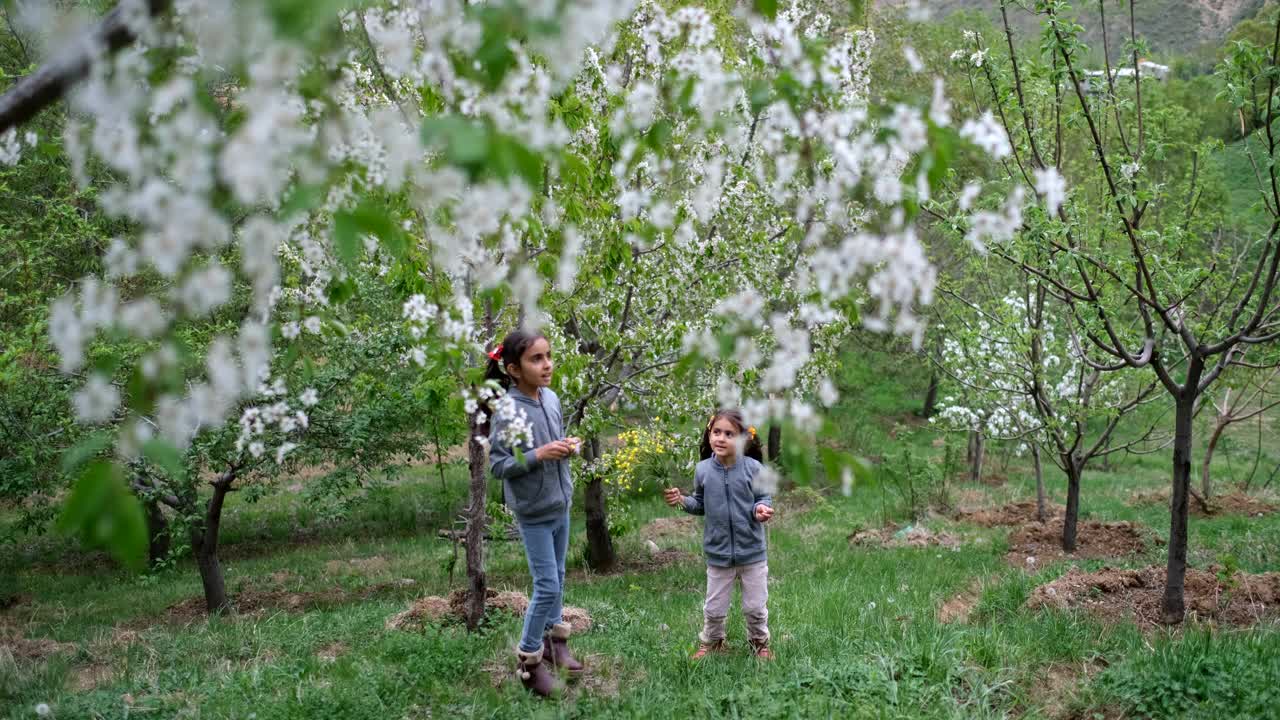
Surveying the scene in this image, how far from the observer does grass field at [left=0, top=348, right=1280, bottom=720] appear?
4.25 m

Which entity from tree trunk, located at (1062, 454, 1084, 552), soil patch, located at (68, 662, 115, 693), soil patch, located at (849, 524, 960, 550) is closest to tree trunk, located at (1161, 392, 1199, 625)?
tree trunk, located at (1062, 454, 1084, 552)

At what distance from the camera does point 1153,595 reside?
6.06 m

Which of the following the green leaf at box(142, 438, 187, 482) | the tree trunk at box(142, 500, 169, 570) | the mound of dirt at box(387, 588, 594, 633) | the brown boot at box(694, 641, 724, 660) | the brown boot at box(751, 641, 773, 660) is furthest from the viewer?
the tree trunk at box(142, 500, 169, 570)

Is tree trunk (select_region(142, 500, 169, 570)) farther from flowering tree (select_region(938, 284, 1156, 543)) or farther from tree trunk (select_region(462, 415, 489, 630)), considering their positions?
flowering tree (select_region(938, 284, 1156, 543))

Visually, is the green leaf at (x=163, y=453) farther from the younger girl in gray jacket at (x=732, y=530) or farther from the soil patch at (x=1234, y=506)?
the soil patch at (x=1234, y=506)

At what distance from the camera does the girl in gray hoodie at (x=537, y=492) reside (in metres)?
4.60

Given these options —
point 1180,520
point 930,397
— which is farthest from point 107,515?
point 930,397

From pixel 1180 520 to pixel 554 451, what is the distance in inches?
155

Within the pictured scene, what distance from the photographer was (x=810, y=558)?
10469 mm

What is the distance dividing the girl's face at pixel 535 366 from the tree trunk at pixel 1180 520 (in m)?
3.88

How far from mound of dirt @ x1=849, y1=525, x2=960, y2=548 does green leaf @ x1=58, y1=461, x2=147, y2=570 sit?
1025 cm

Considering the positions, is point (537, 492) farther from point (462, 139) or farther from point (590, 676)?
point (462, 139)

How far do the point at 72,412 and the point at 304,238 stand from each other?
6516 millimetres

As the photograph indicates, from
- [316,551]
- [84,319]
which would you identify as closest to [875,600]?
[84,319]
